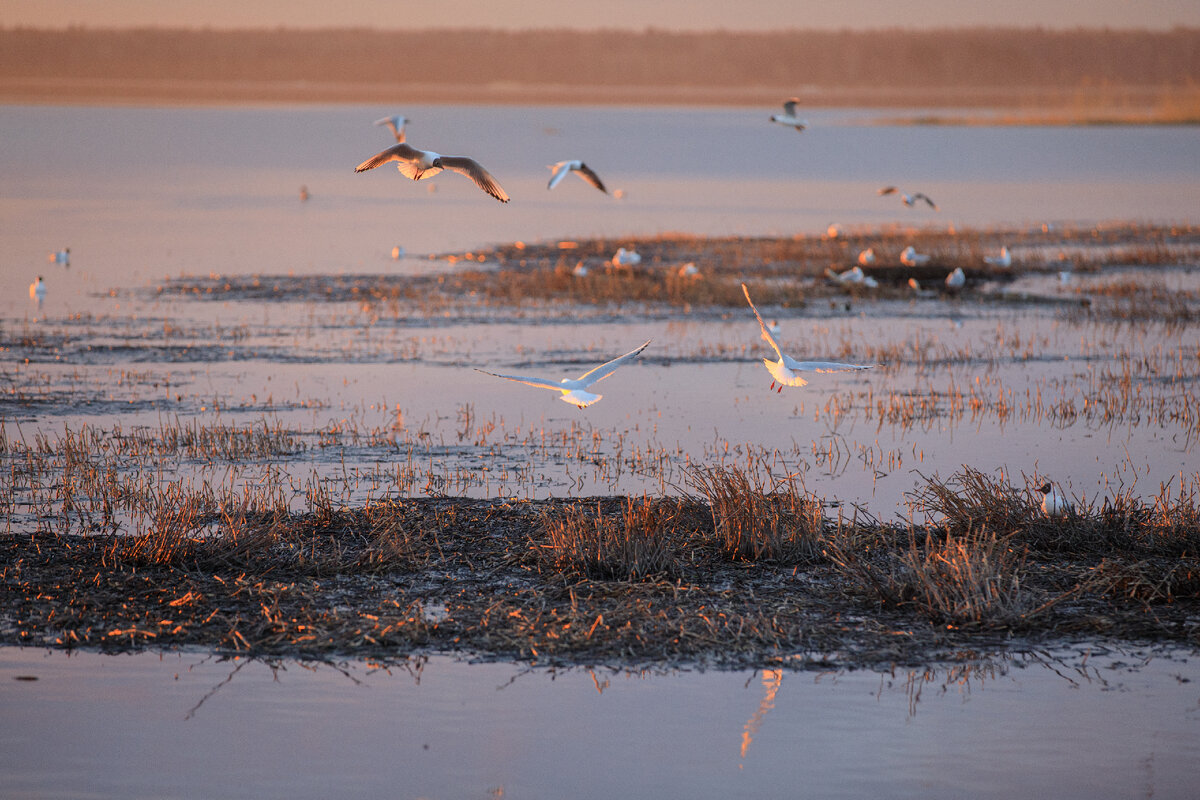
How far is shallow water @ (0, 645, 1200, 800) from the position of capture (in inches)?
241

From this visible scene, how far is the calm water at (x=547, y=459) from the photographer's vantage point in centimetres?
627

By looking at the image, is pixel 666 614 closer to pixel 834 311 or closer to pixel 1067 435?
pixel 1067 435

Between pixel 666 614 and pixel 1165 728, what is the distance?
2493 mm

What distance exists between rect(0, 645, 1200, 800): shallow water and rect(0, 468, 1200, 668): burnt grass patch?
18 cm

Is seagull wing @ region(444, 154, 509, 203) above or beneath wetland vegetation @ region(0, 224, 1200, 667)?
above

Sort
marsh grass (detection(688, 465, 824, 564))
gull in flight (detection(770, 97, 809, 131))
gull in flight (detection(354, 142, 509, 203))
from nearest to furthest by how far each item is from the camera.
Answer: marsh grass (detection(688, 465, 824, 564)) < gull in flight (detection(354, 142, 509, 203)) < gull in flight (detection(770, 97, 809, 131))

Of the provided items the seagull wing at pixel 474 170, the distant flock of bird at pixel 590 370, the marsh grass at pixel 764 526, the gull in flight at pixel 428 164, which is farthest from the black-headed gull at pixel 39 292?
the marsh grass at pixel 764 526

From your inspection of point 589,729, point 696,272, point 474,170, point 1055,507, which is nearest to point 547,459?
point 474,170

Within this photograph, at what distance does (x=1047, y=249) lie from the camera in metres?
31.2

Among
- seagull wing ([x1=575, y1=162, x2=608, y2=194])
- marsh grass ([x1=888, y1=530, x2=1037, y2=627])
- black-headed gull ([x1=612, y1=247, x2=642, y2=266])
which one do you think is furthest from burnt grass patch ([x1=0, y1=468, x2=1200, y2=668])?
black-headed gull ([x1=612, y1=247, x2=642, y2=266])

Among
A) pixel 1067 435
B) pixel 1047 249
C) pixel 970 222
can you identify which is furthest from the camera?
pixel 970 222

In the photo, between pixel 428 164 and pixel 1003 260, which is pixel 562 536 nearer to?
pixel 428 164

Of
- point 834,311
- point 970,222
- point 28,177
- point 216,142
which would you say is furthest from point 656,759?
point 216,142

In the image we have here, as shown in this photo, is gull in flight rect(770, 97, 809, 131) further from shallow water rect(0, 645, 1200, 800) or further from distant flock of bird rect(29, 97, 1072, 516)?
shallow water rect(0, 645, 1200, 800)
